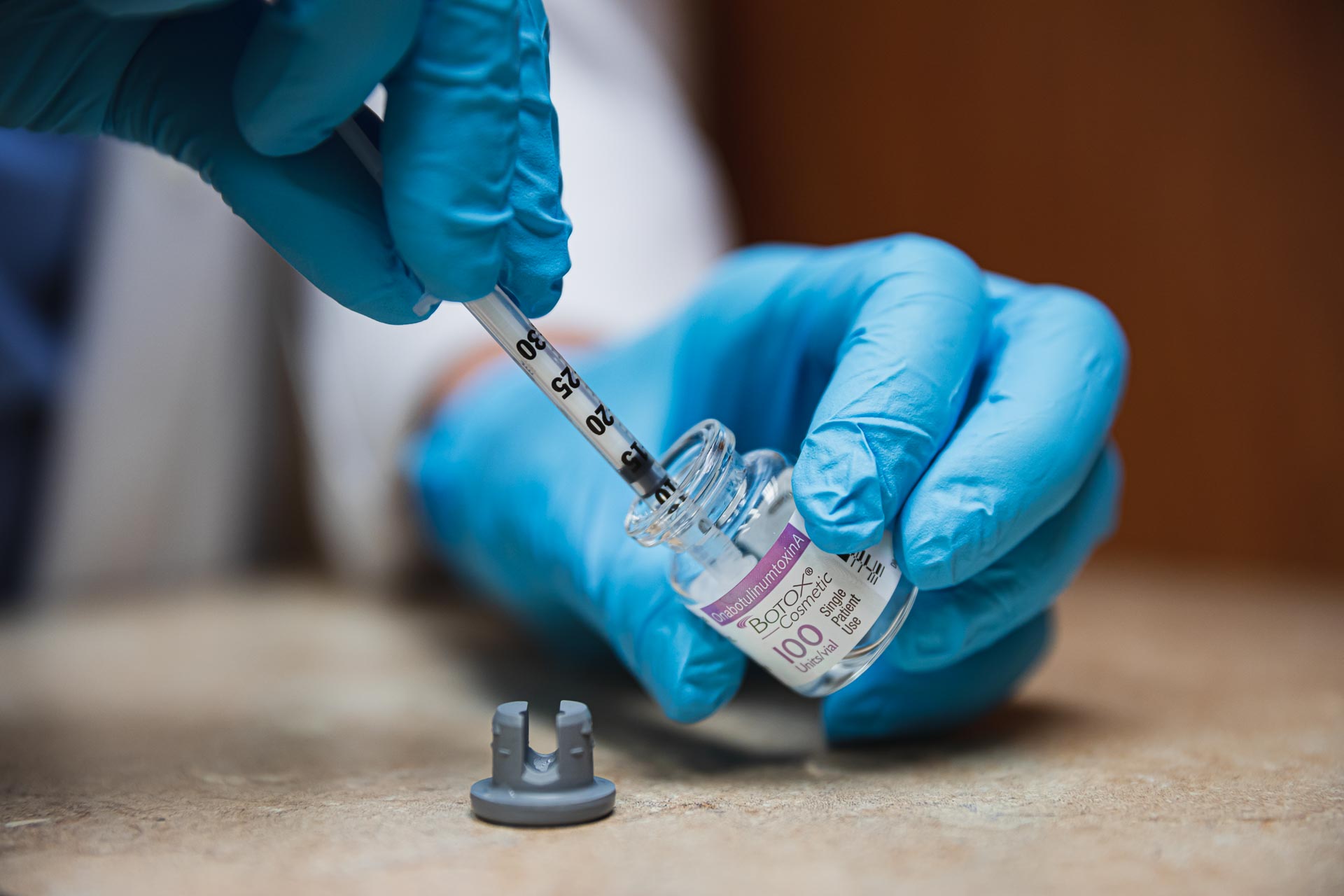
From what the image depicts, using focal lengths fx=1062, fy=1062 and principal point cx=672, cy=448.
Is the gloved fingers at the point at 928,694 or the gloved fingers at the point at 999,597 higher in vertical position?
the gloved fingers at the point at 999,597

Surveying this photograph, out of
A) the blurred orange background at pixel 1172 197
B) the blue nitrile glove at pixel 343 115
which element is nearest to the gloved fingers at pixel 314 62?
the blue nitrile glove at pixel 343 115

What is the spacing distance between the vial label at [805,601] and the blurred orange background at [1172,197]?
3.59 ft

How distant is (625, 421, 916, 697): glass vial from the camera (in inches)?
26.6

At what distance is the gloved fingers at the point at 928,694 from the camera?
79 cm

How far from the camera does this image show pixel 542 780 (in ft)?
2.13

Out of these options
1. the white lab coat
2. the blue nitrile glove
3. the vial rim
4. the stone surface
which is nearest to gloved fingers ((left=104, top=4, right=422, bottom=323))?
the blue nitrile glove

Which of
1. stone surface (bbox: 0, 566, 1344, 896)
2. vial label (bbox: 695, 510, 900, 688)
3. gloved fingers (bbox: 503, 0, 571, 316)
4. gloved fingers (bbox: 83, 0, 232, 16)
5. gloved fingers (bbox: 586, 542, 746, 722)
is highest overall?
gloved fingers (bbox: 83, 0, 232, 16)

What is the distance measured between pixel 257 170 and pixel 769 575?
0.45 metres

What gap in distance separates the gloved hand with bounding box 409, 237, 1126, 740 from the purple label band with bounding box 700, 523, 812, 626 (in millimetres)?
18

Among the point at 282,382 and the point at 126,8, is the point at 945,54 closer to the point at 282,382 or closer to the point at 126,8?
the point at 282,382

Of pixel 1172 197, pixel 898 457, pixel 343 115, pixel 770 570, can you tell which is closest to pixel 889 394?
pixel 898 457

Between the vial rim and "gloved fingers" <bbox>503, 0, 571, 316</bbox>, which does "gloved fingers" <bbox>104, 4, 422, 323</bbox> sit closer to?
"gloved fingers" <bbox>503, 0, 571, 316</bbox>

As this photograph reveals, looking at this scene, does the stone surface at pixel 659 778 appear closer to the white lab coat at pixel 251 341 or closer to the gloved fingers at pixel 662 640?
the gloved fingers at pixel 662 640

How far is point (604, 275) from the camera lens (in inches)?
63.9
